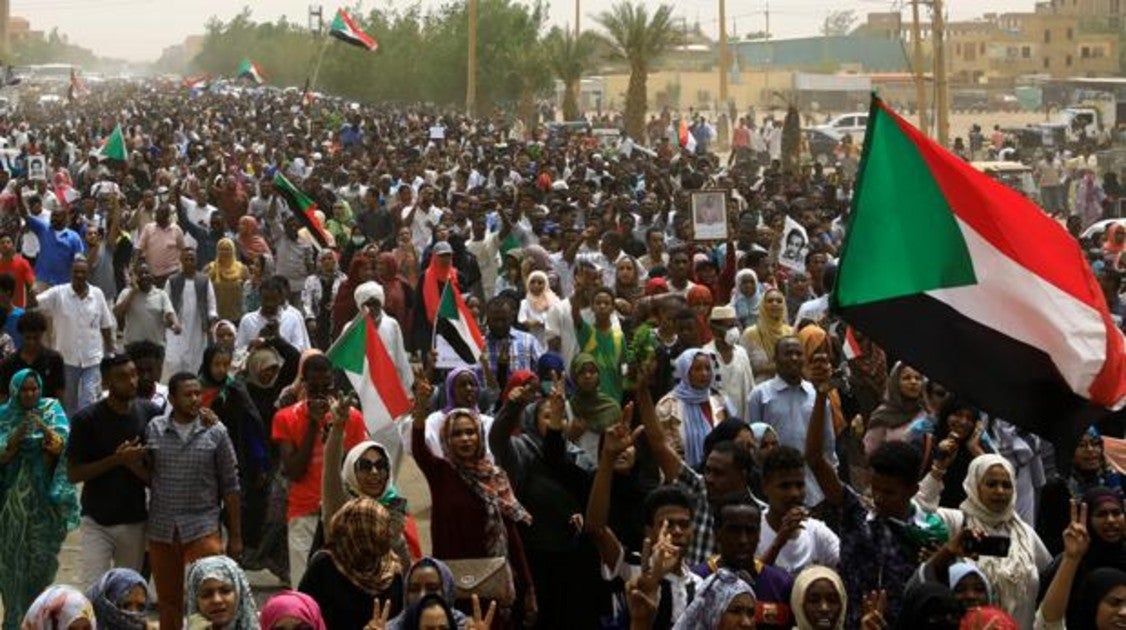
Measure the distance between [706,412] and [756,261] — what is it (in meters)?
4.79

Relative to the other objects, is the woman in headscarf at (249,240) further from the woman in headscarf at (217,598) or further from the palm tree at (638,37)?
the palm tree at (638,37)

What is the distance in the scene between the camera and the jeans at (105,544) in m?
8.80

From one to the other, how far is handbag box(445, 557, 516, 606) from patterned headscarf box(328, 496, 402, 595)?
1.92 ft

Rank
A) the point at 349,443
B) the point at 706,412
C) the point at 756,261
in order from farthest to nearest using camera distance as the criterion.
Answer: the point at 756,261
the point at 706,412
the point at 349,443

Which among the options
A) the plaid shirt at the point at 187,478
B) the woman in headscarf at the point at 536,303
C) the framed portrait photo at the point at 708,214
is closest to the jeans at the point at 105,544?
the plaid shirt at the point at 187,478

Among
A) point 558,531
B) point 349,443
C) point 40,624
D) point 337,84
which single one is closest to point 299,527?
point 349,443

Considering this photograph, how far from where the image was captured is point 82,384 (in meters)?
12.9

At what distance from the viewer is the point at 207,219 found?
19234mm

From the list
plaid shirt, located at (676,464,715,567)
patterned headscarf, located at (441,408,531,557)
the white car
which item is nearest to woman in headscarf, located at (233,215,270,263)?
patterned headscarf, located at (441,408,531,557)

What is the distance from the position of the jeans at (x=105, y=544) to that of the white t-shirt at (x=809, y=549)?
2.64m

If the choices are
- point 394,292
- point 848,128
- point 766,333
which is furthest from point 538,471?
point 848,128

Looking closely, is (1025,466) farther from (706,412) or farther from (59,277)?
(59,277)

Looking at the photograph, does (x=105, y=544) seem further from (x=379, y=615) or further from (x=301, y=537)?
(x=379, y=615)

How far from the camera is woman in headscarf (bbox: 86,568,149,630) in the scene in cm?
686
